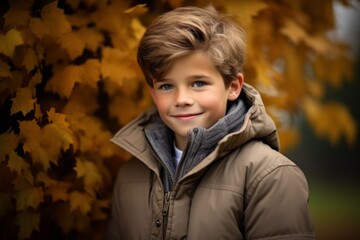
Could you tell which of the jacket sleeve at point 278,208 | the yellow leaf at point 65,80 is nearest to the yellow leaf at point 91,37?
the yellow leaf at point 65,80

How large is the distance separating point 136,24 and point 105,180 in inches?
38.0

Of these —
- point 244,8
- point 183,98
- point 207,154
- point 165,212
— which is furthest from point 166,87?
point 244,8

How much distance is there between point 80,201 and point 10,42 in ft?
3.08

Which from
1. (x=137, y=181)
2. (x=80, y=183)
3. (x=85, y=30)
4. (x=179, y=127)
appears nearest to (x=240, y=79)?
(x=179, y=127)

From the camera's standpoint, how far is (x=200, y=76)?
2199mm

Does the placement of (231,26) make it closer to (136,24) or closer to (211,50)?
(211,50)

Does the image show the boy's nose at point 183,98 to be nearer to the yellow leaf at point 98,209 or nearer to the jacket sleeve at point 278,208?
the jacket sleeve at point 278,208

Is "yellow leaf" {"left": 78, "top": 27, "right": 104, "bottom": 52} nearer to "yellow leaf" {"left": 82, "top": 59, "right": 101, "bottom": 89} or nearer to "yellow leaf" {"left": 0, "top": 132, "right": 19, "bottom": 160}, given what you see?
"yellow leaf" {"left": 82, "top": 59, "right": 101, "bottom": 89}

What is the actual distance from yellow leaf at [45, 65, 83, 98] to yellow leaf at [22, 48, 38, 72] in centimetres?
21

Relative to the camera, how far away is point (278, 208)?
6.68 ft

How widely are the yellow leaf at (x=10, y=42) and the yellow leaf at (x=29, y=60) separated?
0.17 m

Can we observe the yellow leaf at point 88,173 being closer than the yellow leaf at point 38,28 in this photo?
No

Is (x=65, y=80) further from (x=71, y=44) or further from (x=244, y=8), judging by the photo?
(x=244, y=8)

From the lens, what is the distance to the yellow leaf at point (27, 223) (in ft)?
7.89
